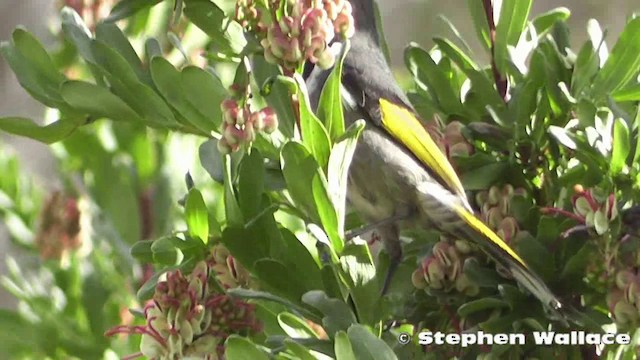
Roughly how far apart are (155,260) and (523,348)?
31cm

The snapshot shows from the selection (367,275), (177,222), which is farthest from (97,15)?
(367,275)

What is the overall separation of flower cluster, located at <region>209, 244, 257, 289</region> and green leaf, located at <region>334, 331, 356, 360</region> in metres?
0.16

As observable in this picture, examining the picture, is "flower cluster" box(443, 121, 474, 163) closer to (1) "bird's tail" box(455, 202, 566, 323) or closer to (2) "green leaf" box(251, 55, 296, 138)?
(1) "bird's tail" box(455, 202, 566, 323)

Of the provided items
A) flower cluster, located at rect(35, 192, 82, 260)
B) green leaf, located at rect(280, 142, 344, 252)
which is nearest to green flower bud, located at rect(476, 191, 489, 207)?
green leaf, located at rect(280, 142, 344, 252)

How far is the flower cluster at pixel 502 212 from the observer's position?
3.01 ft

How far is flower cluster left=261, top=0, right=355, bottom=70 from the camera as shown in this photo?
2.61 ft

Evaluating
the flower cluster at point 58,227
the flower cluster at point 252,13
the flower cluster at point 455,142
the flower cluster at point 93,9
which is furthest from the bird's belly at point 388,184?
the flower cluster at point 58,227

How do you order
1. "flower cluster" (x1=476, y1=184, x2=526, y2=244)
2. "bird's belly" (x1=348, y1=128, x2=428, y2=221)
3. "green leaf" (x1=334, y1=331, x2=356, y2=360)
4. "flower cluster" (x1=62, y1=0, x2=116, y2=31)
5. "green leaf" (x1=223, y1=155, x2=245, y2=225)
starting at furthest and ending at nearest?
"flower cluster" (x1=62, y1=0, x2=116, y2=31) → "bird's belly" (x1=348, y1=128, x2=428, y2=221) → "flower cluster" (x1=476, y1=184, x2=526, y2=244) → "green leaf" (x1=223, y1=155, x2=245, y2=225) → "green leaf" (x1=334, y1=331, x2=356, y2=360)

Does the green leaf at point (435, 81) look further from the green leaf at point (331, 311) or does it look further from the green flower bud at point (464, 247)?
the green leaf at point (331, 311)

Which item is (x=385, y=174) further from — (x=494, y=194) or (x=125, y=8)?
(x=125, y=8)

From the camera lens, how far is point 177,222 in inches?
68.9

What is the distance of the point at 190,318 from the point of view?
0.83 metres

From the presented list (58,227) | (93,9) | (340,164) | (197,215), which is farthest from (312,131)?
(58,227)

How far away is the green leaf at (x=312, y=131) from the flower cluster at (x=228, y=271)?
0.12 m
